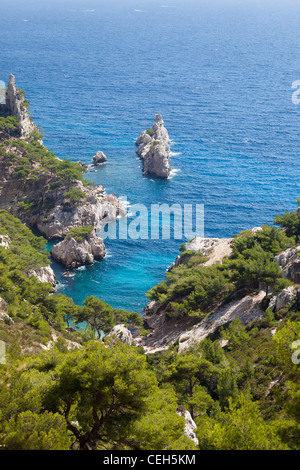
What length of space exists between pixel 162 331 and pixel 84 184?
39362 mm

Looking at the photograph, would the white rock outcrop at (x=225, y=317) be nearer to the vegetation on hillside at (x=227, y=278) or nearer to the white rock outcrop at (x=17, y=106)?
the vegetation on hillside at (x=227, y=278)

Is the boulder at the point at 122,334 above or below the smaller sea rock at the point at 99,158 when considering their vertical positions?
below

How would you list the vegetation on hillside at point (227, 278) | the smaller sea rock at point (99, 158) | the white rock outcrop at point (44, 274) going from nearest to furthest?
the vegetation on hillside at point (227, 278)
the white rock outcrop at point (44, 274)
the smaller sea rock at point (99, 158)

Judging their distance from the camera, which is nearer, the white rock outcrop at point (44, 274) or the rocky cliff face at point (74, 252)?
the white rock outcrop at point (44, 274)

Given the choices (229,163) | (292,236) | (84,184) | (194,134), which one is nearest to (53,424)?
(292,236)

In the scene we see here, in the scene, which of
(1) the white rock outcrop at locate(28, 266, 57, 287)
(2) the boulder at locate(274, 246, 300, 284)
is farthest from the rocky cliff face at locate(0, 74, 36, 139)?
(2) the boulder at locate(274, 246, 300, 284)

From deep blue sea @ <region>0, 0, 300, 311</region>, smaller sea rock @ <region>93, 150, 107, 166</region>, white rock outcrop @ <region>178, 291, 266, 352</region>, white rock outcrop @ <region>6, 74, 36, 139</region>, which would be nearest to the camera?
white rock outcrop @ <region>178, 291, 266, 352</region>

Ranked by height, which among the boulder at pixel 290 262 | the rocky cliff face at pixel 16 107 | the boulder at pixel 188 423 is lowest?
the boulder at pixel 188 423

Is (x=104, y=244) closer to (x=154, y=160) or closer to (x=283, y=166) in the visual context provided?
(x=154, y=160)

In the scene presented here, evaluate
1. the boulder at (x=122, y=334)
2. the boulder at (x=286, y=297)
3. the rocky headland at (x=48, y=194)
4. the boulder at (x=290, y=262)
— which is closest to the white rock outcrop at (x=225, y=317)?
the boulder at (x=286, y=297)

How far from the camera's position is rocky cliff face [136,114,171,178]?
112 metres

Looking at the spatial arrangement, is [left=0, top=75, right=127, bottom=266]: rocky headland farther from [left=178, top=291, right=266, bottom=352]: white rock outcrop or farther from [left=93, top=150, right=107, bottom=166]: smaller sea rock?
[left=178, top=291, right=266, bottom=352]: white rock outcrop

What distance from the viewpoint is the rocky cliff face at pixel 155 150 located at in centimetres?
11225

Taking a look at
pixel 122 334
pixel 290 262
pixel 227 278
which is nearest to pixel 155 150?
pixel 227 278
